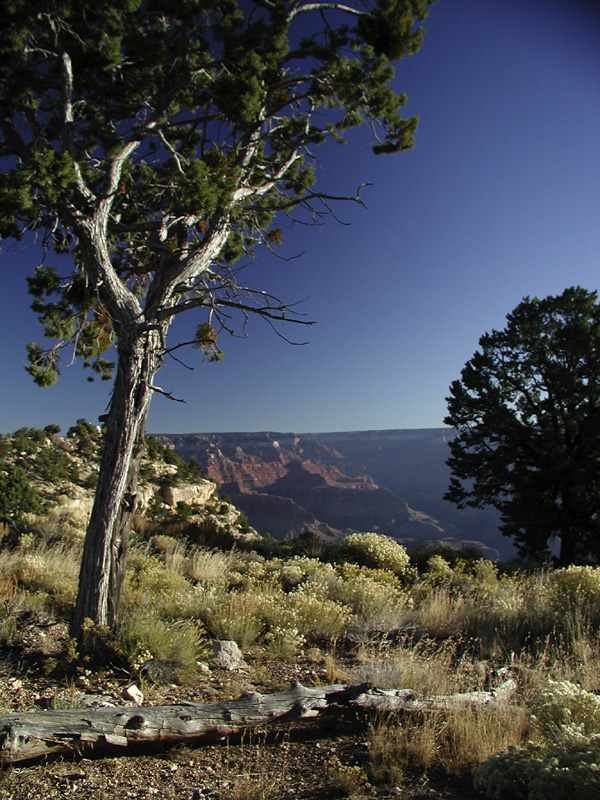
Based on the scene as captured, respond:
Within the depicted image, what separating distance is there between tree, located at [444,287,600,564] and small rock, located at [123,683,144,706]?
58.1 ft

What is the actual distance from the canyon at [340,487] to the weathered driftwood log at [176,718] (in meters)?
59.9

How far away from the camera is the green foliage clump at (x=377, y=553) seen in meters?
10.4

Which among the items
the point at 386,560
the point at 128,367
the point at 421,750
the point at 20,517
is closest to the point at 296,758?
the point at 421,750

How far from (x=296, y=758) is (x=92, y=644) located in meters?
2.44

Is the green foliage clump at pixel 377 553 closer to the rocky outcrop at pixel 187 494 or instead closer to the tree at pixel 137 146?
the tree at pixel 137 146

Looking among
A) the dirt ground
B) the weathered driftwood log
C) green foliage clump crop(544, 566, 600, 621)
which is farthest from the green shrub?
green foliage clump crop(544, 566, 600, 621)

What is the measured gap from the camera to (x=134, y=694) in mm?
3812

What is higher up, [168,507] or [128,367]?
[128,367]

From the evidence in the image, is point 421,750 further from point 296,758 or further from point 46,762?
point 46,762

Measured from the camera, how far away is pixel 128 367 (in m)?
5.12

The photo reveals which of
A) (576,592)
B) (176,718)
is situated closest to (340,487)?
(576,592)

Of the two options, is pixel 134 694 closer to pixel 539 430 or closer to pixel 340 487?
pixel 539 430

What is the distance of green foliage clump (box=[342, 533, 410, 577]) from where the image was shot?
10352 millimetres

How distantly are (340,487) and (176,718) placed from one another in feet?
372
